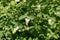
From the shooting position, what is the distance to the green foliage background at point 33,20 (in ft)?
8.63

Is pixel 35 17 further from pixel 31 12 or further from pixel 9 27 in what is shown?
pixel 9 27

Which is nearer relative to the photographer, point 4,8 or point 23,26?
point 23,26

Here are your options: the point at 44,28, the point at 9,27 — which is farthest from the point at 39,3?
the point at 9,27

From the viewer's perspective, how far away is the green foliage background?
104 inches

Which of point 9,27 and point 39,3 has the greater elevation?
point 39,3

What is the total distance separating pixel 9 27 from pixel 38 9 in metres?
0.49

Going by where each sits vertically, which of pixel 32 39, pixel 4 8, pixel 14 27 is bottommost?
pixel 32 39

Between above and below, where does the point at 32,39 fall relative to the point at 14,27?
below

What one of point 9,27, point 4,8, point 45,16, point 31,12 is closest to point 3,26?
point 9,27

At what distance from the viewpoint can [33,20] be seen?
8.83 feet

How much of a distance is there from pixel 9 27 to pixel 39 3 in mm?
552

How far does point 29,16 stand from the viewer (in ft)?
8.84

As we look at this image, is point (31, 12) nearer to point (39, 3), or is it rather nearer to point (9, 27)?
point (39, 3)

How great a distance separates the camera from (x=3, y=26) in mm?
2768
